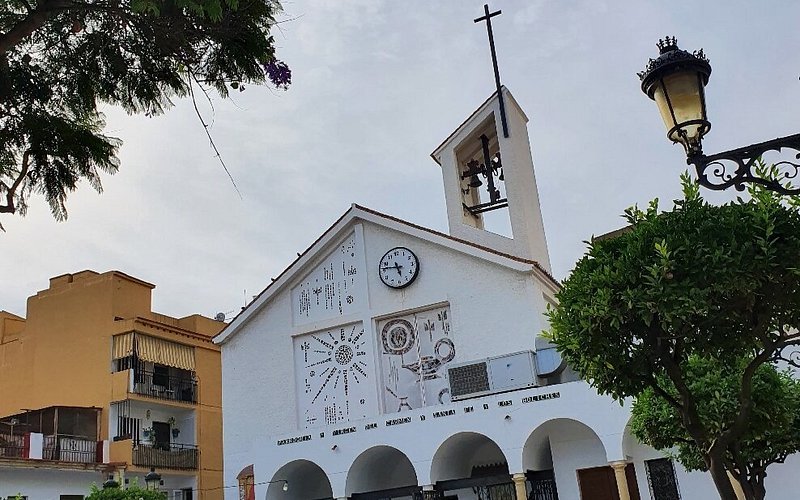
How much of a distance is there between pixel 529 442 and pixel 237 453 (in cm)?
929

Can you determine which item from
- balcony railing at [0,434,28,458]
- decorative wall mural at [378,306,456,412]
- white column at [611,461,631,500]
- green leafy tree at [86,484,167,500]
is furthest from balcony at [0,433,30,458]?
white column at [611,461,631,500]

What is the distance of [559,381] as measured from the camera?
18.2 metres

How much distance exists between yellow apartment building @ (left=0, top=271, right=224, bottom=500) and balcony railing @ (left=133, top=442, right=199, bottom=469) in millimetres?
39

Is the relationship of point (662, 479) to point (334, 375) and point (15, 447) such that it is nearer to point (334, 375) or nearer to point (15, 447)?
point (334, 375)

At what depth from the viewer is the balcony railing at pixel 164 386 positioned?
99.5 ft

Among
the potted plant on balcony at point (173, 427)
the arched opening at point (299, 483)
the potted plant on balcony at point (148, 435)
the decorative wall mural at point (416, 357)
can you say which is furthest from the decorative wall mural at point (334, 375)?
the potted plant on balcony at point (173, 427)

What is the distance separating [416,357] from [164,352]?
47.6 feet

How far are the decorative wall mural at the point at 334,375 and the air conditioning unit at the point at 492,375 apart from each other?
133 inches

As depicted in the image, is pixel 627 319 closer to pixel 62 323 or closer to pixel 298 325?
pixel 298 325

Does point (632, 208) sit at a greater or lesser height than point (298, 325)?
lesser

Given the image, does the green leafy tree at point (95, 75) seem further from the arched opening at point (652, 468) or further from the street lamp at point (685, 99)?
the arched opening at point (652, 468)

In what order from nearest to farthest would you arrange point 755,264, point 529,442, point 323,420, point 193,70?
point 755,264, point 193,70, point 529,442, point 323,420

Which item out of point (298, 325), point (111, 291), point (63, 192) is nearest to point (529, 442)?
point (298, 325)

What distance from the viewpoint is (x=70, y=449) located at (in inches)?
1077
